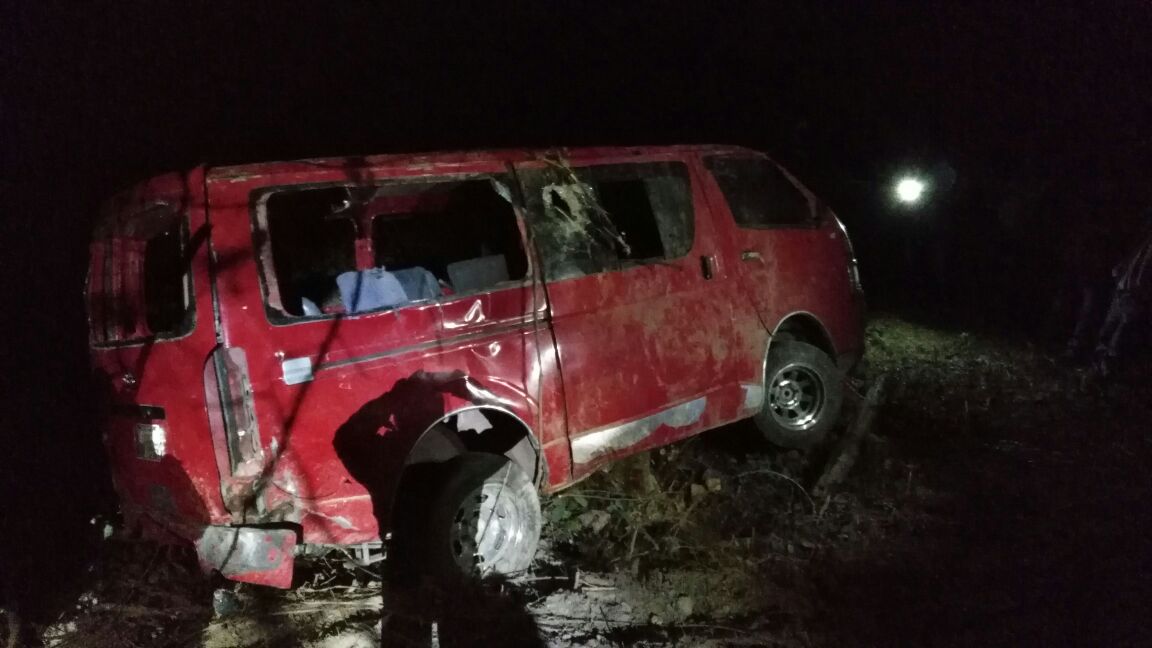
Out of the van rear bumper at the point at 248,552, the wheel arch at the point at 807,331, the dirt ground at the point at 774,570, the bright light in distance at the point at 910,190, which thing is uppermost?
the bright light in distance at the point at 910,190

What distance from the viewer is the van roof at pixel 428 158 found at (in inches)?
113

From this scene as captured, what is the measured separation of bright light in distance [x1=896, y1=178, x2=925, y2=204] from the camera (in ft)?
37.9

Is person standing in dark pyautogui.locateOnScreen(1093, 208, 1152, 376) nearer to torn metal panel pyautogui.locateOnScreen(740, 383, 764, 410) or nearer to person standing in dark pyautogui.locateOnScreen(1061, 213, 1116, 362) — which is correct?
person standing in dark pyautogui.locateOnScreen(1061, 213, 1116, 362)

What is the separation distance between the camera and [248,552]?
280cm

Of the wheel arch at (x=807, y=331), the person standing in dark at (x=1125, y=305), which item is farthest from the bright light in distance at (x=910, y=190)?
the wheel arch at (x=807, y=331)

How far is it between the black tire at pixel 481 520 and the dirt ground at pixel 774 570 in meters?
0.14

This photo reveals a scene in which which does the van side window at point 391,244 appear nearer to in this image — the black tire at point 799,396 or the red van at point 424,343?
the red van at point 424,343

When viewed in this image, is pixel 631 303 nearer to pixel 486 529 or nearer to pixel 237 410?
pixel 486 529

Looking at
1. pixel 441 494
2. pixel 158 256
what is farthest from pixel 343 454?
pixel 158 256

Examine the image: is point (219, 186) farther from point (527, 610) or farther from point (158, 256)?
point (527, 610)

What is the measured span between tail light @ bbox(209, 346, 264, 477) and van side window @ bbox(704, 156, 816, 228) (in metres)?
3.07

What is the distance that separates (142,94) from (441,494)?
28.5ft

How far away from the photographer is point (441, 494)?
317 centimetres

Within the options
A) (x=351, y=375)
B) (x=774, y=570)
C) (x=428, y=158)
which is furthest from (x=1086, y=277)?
(x=351, y=375)
